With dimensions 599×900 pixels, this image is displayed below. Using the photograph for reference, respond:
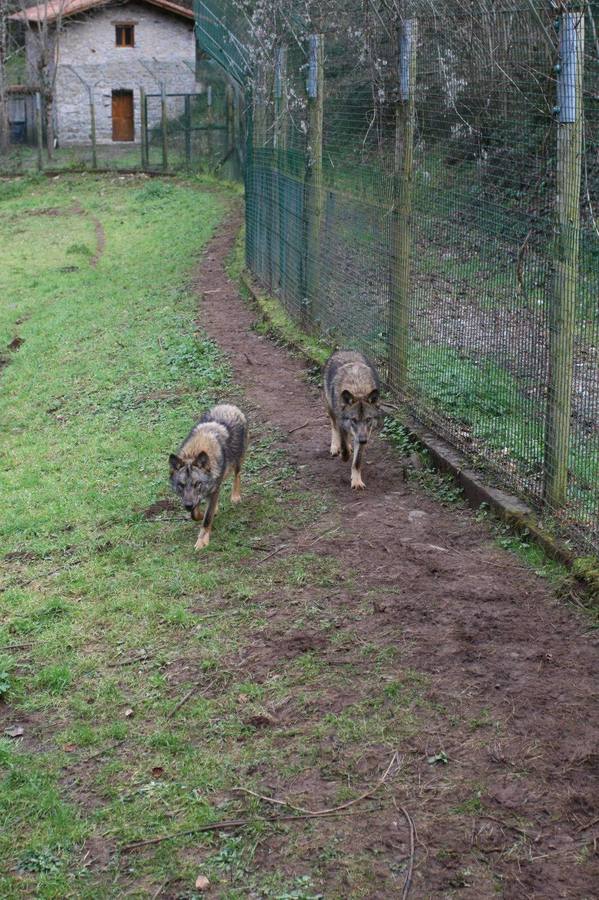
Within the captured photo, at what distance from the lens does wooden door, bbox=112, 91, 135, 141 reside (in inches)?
1805

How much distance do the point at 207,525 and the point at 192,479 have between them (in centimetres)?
35

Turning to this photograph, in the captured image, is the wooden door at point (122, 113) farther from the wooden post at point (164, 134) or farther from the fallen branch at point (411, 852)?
the fallen branch at point (411, 852)

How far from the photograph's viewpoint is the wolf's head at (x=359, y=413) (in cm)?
881

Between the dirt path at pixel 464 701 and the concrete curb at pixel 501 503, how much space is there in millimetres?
193

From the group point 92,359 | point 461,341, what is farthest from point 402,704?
point 92,359

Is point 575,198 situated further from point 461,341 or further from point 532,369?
point 461,341

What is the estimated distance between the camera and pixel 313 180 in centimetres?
1264

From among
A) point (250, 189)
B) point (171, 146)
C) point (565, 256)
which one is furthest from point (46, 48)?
point (565, 256)

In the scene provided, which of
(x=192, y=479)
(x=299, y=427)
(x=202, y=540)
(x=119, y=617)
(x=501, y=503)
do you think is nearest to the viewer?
(x=119, y=617)

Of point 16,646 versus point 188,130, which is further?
point 188,130

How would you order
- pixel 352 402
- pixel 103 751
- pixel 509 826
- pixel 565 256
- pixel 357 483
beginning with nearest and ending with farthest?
1. pixel 509 826
2. pixel 103 751
3. pixel 565 256
4. pixel 357 483
5. pixel 352 402

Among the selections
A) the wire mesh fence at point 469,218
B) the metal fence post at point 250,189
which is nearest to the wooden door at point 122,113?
the metal fence post at point 250,189

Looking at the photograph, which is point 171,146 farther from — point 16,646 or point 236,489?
point 16,646

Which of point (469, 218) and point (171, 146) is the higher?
point (171, 146)
